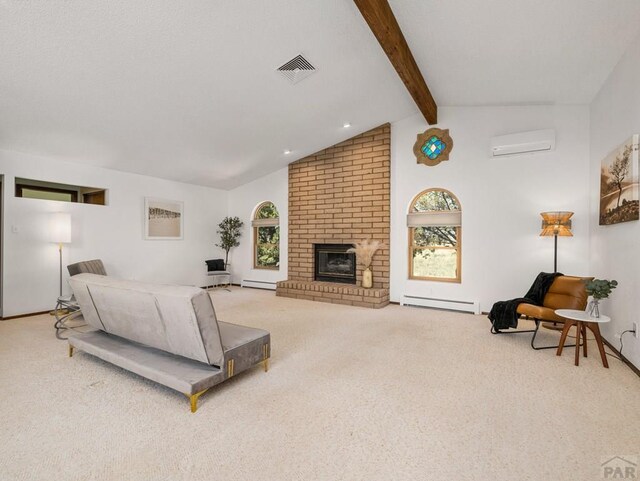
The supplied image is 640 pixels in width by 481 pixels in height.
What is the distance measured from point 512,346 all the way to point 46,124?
6216 mm

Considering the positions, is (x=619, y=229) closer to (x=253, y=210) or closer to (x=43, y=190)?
(x=253, y=210)

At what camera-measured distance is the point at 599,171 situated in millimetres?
3965

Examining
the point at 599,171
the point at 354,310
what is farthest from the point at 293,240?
the point at 599,171

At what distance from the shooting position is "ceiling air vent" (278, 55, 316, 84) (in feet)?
11.8

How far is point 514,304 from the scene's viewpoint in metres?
3.79

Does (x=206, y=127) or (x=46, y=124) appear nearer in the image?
(x=46, y=124)

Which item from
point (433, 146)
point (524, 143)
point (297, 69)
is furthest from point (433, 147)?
point (297, 69)

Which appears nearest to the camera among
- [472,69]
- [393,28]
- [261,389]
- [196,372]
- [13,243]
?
[196,372]

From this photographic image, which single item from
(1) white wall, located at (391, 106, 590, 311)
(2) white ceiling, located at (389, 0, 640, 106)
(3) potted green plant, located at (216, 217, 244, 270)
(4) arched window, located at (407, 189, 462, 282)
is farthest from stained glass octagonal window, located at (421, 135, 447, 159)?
(3) potted green plant, located at (216, 217, 244, 270)

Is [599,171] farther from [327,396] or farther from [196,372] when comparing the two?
[196,372]

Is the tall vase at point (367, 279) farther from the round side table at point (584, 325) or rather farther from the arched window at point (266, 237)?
the round side table at point (584, 325)

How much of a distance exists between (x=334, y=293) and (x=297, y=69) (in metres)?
3.78

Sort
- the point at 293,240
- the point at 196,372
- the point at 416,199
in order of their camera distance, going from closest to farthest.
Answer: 1. the point at 196,372
2. the point at 416,199
3. the point at 293,240

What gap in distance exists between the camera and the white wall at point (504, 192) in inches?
178
